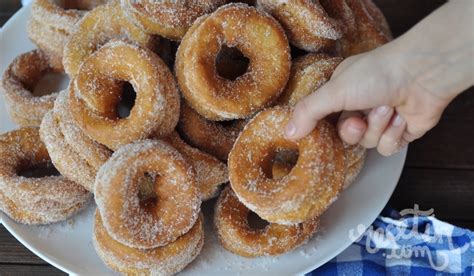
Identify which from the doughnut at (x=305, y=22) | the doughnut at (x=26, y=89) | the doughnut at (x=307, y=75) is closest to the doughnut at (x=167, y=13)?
the doughnut at (x=305, y=22)

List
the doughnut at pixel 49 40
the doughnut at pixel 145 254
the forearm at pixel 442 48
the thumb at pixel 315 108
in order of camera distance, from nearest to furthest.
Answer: the forearm at pixel 442 48
the thumb at pixel 315 108
the doughnut at pixel 145 254
the doughnut at pixel 49 40

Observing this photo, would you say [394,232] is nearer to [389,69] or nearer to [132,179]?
[389,69]

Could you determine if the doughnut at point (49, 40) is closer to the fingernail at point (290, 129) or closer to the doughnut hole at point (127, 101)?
the doughnut hole at point (127, 101)

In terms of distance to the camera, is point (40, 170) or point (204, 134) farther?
point (40, 170)

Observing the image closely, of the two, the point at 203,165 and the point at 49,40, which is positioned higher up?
the point at 49,40

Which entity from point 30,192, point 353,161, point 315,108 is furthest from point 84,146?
point 353,161

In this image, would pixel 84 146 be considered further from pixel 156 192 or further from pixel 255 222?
pixel 255 222
